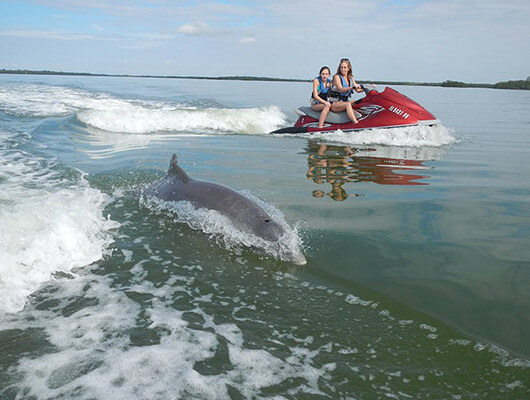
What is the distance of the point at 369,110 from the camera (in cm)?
1513

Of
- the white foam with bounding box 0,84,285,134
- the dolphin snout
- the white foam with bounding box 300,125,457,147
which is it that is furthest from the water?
the white foam with bounding box 0,84,285,134

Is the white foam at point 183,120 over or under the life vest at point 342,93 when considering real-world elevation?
under

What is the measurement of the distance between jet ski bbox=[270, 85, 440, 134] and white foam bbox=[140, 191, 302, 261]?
29.8 ft

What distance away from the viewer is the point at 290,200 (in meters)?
7.63

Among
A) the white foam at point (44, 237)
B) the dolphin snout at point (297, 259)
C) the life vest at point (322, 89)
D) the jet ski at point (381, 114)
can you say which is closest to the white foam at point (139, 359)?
the white foam at point (44, 237)

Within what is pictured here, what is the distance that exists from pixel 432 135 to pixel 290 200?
8.71m

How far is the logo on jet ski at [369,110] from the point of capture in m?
14.9

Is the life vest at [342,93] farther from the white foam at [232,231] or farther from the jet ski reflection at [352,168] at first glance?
the white foam at [232,231]

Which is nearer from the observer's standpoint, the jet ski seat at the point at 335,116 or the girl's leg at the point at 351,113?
the girl's leg at the point at 351,113

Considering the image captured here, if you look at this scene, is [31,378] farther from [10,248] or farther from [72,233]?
[72,233]

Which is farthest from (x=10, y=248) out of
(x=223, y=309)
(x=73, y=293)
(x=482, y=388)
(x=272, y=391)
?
(x=482, y=388)

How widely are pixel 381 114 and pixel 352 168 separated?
5024 millimetres

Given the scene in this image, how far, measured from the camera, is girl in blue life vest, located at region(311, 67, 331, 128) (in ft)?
51.1

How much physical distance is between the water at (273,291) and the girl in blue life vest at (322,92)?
247 inches
